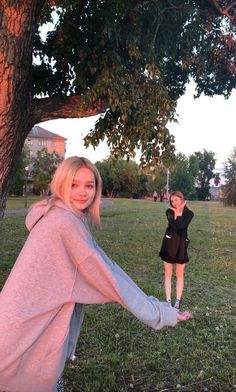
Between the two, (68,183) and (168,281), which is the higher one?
(68,183)

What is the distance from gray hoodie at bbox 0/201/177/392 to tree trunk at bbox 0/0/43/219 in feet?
9.57

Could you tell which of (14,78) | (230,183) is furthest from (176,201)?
(230,183)

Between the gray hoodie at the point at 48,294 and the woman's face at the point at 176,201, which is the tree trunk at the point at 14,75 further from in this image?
the woman's face at the point at 176,201

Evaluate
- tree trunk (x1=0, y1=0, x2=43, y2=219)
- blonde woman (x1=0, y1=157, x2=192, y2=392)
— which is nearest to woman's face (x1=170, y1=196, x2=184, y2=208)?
tree trunk (x1=0, y1=0, x2=43, y2=219)

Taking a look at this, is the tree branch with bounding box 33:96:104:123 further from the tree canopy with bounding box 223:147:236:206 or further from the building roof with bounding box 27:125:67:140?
the building roof with bounding box 27:125:67:140

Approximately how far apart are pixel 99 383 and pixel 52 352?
8.16ft

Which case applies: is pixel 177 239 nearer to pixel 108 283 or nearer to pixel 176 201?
pixel 176 201

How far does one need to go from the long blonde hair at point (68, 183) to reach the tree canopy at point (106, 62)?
2.76 m

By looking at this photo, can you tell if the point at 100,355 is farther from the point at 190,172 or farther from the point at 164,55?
the point at 190,172

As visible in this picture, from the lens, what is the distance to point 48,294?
2133 millimetres

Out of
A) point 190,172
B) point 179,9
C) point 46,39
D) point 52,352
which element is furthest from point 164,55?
point 190,172

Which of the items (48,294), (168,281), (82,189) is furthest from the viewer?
(168,281)

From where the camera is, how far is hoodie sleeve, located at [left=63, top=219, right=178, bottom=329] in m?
2.21

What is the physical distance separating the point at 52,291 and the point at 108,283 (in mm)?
287
